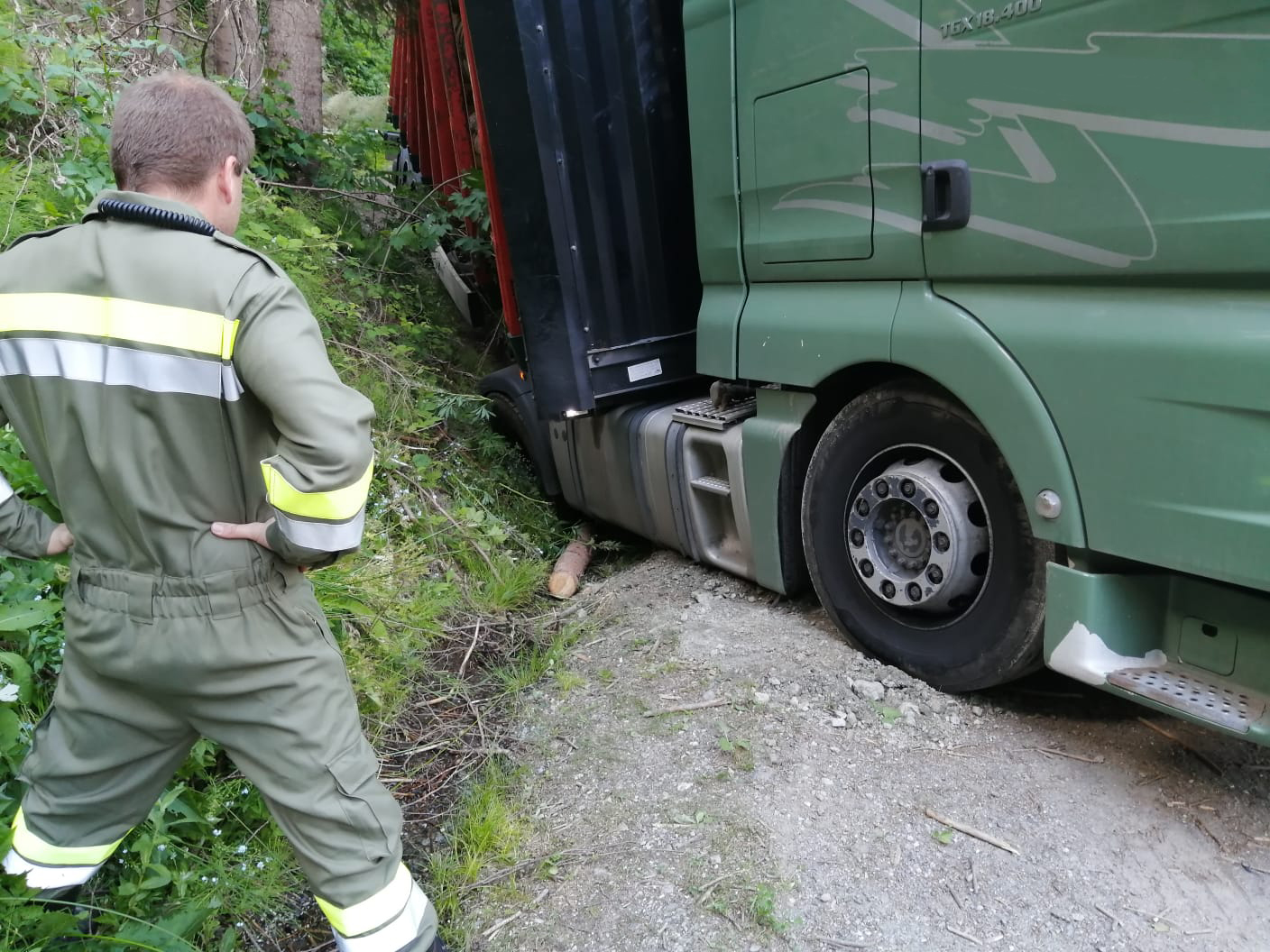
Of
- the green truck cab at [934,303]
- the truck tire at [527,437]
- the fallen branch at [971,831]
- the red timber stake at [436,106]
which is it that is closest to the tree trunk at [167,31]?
the red timber stake at [436,106]

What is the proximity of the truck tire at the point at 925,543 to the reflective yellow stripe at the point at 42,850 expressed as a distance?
226cm

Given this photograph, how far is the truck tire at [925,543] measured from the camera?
2.53 metres

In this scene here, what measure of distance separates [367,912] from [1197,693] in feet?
6.51

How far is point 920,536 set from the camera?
2777mm

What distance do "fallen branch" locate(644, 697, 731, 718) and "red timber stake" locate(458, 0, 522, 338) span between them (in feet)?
6.12

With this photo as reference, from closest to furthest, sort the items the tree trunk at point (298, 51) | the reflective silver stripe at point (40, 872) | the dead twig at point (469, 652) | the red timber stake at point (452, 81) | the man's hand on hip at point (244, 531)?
the man's hand on hip at point (244, 531) < the reflective silver stripe at point (40, 872) < the dead twig at point (469, 652) < the red timber stake at point (452, 81) < the tree trunk at point (298, 51)

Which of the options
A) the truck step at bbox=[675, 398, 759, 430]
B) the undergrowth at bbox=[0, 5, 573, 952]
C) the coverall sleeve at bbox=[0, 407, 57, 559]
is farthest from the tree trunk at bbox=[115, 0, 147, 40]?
the coverall sleeve at bbox=[0, 407, 57, 559]

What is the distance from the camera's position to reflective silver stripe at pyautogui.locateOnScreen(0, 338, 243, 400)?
1.53 meters

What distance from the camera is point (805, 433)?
318 centimetres

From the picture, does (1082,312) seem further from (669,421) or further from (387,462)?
(387,462)

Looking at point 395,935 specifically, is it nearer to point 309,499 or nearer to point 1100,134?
point 309,499

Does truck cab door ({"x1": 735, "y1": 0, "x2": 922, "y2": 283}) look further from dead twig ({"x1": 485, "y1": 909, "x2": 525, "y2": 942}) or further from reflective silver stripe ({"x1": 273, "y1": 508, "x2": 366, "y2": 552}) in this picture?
dead twig ({"x1": 485, "y1": 909, "x2": 525, "y2": 942})

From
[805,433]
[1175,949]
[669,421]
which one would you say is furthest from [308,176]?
[1175,949]

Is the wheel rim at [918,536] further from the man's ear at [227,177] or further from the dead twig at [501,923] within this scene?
the man's ear at [227,177]
